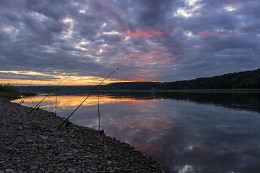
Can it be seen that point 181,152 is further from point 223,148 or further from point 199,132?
point 199,132

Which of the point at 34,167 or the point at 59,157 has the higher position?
the point at 34,167

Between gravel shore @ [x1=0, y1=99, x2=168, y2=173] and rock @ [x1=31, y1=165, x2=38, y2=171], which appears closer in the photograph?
rock @ [x1=31, y1=165, x2=38, y2=171]

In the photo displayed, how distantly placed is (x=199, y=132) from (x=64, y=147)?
1590cm

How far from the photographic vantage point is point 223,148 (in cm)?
1945

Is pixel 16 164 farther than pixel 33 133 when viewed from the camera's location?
No

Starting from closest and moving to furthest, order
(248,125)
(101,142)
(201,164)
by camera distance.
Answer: (201,164)
(101,142)
(248,125)

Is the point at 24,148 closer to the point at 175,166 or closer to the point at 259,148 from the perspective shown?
the point at 175,166

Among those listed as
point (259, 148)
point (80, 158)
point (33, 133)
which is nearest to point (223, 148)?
point (259, 148)

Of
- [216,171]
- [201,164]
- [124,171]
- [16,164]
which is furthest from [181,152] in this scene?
[16,164]

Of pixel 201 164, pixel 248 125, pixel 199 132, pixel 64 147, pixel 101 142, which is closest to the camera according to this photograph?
pixel 64 147

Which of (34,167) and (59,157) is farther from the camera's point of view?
(59,157)

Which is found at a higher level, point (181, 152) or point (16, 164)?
point (16, 164)

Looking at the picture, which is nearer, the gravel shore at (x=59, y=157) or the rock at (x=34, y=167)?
the rock at (x=34, y=167)

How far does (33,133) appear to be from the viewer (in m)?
16.7
